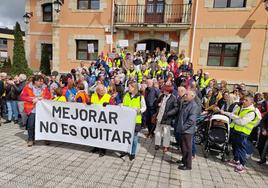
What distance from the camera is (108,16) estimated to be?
14539 millimetres

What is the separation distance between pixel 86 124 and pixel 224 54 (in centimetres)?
1132

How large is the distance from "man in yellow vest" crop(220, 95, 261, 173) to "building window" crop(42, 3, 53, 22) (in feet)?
56.4

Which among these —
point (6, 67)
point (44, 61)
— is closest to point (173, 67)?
point (44, 61)

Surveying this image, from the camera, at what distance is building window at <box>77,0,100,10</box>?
15044 millimetres

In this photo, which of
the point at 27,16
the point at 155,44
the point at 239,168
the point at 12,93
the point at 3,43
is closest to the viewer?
the point at 239,168

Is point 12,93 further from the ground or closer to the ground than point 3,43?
closer to the ground

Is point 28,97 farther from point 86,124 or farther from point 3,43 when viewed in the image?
point 3,43

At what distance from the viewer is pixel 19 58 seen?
17234mm

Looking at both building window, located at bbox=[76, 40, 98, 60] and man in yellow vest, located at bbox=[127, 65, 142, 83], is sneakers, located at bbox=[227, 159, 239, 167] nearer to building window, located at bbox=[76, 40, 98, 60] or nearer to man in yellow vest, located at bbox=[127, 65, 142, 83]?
man in yellow vest, located at bbox=[127, 65, 142, 83]

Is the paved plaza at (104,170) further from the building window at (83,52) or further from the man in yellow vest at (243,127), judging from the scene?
the building window at (83,52)

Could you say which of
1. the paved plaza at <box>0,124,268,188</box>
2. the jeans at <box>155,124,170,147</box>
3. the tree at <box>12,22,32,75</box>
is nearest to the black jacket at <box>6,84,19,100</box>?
the paved plaza at <box>0,124,268,188</box>

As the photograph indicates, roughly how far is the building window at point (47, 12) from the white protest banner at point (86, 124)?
1465 centimetres

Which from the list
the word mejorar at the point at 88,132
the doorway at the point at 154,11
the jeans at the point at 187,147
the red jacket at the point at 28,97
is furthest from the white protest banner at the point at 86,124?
the doorway at the point at 154,11

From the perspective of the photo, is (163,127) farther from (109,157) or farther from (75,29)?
(75,29)
